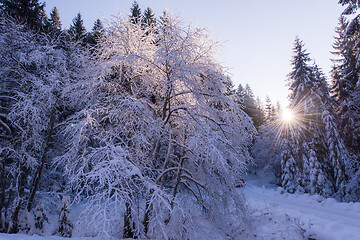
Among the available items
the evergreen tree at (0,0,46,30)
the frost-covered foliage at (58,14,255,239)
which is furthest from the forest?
the evergreen tree at (0,0,46,30)

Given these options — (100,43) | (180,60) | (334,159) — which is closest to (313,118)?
(334,159)

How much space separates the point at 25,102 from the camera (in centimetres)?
801

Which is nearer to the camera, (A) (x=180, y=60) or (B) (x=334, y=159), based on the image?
(A) (x=180, y=60)

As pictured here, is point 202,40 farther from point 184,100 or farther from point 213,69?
point 184,100

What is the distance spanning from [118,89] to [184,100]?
8.97 ft

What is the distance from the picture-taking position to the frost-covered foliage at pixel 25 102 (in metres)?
8.03

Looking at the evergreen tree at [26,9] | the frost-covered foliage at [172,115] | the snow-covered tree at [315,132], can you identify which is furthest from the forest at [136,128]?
the snow-covered tree at [315,132]

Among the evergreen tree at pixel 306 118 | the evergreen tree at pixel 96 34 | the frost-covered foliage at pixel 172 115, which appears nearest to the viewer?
the frost-covered foliage at pixel 172 115

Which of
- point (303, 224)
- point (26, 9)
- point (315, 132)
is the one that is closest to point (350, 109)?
point (315, 132)

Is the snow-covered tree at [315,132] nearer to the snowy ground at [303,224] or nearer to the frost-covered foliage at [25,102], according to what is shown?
the snowy ground at [303,224]

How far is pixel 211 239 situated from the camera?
8367mm

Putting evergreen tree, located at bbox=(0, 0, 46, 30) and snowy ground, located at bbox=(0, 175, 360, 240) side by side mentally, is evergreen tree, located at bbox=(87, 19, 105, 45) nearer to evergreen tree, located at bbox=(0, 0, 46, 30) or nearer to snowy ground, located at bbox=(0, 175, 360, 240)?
evergreen tree, located at bbox=(0, 0, 46, 30)

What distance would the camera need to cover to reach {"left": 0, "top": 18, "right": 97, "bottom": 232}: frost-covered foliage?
803 centimetres

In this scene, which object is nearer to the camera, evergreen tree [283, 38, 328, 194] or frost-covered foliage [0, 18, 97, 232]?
frost-covered foliage [0, 18, 97, 232]
